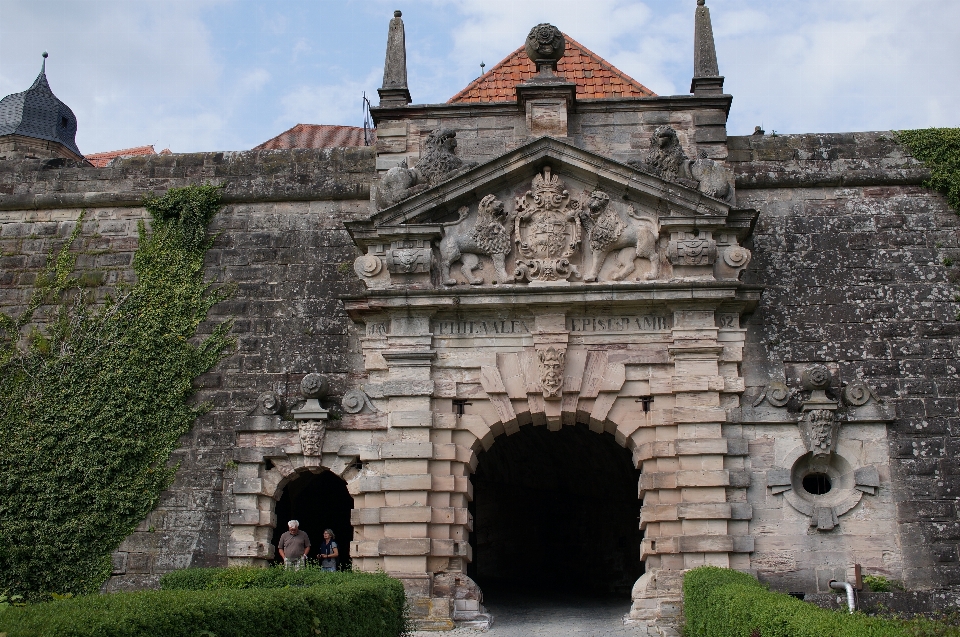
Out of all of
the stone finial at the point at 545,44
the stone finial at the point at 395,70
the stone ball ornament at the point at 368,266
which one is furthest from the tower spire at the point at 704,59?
the stone ball ornament at the point at 368,266

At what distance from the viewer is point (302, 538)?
477 inches

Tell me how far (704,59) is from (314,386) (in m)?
7.14

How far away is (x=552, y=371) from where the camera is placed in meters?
12.0

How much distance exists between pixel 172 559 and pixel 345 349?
3.46 m

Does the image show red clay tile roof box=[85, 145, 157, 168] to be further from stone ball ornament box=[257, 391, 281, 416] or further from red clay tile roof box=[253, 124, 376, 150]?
stone ball ornament box=[257, 391, 281, 416]

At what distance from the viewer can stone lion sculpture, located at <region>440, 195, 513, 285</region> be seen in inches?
490

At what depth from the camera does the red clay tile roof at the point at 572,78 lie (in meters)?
15.1

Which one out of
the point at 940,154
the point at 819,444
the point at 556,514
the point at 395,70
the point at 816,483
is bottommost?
the point at 556,514

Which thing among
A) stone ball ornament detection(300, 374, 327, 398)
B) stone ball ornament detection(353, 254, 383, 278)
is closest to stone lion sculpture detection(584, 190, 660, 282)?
stone ball ornament detection(353, 254, 383, 278)

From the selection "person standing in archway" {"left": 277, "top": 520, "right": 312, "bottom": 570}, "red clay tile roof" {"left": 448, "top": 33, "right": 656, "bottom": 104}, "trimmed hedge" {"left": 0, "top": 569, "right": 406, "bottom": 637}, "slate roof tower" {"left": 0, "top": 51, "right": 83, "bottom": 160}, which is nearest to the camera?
"trimmed hedge" {"left": 0, "top": 569, "right": 406, "bottom": 637}

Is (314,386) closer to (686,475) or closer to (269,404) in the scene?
(269,404)

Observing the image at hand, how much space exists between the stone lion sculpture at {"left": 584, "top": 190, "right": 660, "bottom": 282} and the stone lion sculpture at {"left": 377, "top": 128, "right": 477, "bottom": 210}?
5.70 ft

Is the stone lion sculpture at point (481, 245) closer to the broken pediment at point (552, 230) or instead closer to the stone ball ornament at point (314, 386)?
the broken pediment at point (552, 230)

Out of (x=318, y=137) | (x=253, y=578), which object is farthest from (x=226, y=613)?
(x=318, y=137)
